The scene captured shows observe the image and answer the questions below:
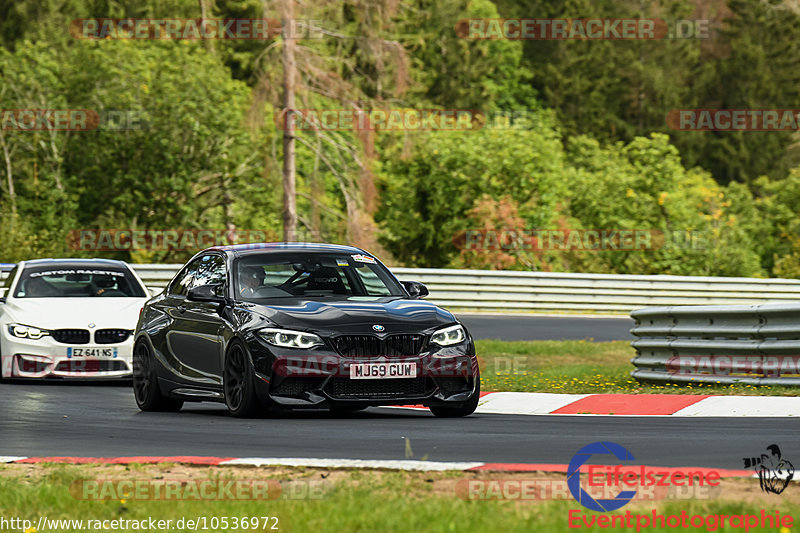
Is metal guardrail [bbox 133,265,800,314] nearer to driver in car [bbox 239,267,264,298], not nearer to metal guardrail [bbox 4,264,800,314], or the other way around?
metal guardrail [bbox 4,264,800,314]

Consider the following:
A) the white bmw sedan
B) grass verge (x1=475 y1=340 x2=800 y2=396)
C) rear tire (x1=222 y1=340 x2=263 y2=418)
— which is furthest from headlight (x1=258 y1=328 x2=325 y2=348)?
the white bmw sedan

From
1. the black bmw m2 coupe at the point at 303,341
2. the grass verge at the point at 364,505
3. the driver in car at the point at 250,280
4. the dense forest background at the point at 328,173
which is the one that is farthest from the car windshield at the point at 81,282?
the dense forest background at the point at 328,173

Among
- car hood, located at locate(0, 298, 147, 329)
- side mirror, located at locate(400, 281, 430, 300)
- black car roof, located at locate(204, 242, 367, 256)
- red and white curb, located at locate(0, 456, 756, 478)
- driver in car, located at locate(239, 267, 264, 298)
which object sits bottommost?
car hood, located at locate(0, 298, 147, 329)

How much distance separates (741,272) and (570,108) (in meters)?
38.8

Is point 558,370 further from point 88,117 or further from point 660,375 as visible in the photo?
point 88,117

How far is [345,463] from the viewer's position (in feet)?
26.9

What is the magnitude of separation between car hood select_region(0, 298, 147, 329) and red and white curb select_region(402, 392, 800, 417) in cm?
463

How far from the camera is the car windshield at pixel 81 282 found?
17.6 meters

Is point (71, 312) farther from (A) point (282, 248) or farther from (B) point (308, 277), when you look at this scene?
(B) point (308, 277)

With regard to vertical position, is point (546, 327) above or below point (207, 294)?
below

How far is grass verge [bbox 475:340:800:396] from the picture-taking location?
47.1 feet

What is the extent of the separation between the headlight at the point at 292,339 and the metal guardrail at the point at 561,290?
18.2 metres

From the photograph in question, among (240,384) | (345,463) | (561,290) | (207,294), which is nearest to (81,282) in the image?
(207,294)

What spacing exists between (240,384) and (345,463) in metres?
3.57
